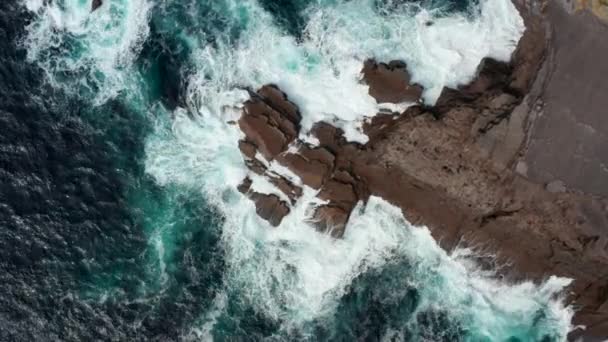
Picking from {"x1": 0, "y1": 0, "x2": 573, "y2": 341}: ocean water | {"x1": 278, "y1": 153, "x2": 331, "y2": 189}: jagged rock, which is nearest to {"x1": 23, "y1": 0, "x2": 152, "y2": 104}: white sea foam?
{"x1": 0, "y1": 0, "x2": 573, "y2": 341}: ocean water

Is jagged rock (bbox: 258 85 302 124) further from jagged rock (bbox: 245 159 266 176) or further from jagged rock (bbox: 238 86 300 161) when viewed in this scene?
jagged rock (bbox: 245 159 266 176)

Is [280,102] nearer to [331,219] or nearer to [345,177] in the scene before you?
[345,177]

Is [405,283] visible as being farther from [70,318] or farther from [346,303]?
[70,318]

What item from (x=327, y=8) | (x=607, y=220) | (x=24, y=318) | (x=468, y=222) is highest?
(x=327, y=8)

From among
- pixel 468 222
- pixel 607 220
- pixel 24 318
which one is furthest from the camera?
pixel 24 318

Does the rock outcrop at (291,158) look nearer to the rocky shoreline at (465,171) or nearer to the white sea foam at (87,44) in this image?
the rocky shoreline at (465,171)

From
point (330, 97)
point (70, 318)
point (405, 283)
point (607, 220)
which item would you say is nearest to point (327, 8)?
point (330, 97)

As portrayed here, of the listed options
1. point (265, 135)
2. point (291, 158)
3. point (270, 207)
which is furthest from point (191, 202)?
point (291, 158)
